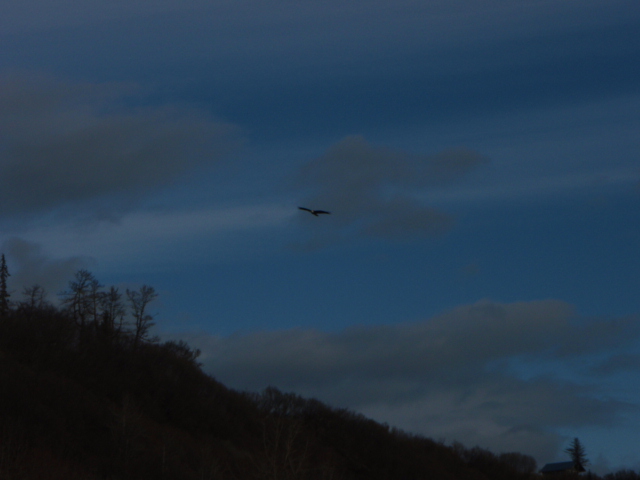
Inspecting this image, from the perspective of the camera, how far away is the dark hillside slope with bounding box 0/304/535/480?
4759cm

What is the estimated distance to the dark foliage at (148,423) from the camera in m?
47.9

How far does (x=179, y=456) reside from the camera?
57.3 metres

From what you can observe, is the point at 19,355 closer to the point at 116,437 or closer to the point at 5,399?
the point at 5,399

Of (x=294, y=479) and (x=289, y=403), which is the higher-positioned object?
(x=289, y=403)

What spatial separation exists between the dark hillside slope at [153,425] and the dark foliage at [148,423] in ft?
0.44

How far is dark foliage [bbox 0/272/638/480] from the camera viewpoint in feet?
157

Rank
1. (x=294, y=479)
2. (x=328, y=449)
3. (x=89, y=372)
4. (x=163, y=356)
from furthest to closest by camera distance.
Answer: (x=328, y=449)
(x=163, y=356)
(x=89, y=372)
(x=294, y=479)

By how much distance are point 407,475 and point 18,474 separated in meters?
61.6

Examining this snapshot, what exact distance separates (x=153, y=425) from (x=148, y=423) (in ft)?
2.45

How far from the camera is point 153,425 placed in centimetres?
6569

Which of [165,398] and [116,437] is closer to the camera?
[116,437]

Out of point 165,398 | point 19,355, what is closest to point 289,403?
point 165,398

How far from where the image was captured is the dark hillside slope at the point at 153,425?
4759cm

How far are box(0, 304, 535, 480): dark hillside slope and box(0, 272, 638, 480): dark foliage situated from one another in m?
0.13
